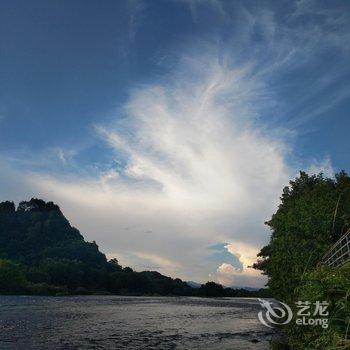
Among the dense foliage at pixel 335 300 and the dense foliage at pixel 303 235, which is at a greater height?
the dense foliage at pixel 303 235

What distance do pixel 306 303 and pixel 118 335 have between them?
3780 cm

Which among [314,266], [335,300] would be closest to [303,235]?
[314,266]

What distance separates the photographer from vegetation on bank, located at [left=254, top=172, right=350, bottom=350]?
7.20 m

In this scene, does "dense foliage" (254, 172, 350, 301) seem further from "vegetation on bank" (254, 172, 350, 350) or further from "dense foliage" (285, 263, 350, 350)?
"dense foliage" (285, 263, 350, 350)

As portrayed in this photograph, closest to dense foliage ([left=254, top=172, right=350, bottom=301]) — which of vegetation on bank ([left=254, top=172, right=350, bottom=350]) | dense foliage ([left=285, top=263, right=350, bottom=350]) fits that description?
vegetation on bank ([left=254, top=172, right=350, bottom=350])

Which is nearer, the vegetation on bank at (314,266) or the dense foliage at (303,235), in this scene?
the vegetation on bank at (314,266)

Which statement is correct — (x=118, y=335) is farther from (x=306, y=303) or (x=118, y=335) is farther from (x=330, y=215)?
(x=306, y=303)

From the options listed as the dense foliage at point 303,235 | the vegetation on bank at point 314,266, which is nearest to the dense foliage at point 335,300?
the vegetation on bank at point 314,266

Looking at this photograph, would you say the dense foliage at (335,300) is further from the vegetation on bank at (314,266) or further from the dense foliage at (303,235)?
the dense foliage at (303,235)

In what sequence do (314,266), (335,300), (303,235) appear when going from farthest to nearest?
(303,235), (314,266), (335,300)

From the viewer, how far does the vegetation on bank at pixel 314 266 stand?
720 centimetres

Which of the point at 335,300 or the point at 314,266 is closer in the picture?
the point at 335,300

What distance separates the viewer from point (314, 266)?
1064 inches

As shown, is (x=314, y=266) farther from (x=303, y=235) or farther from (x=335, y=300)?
(x=335, y=300)
